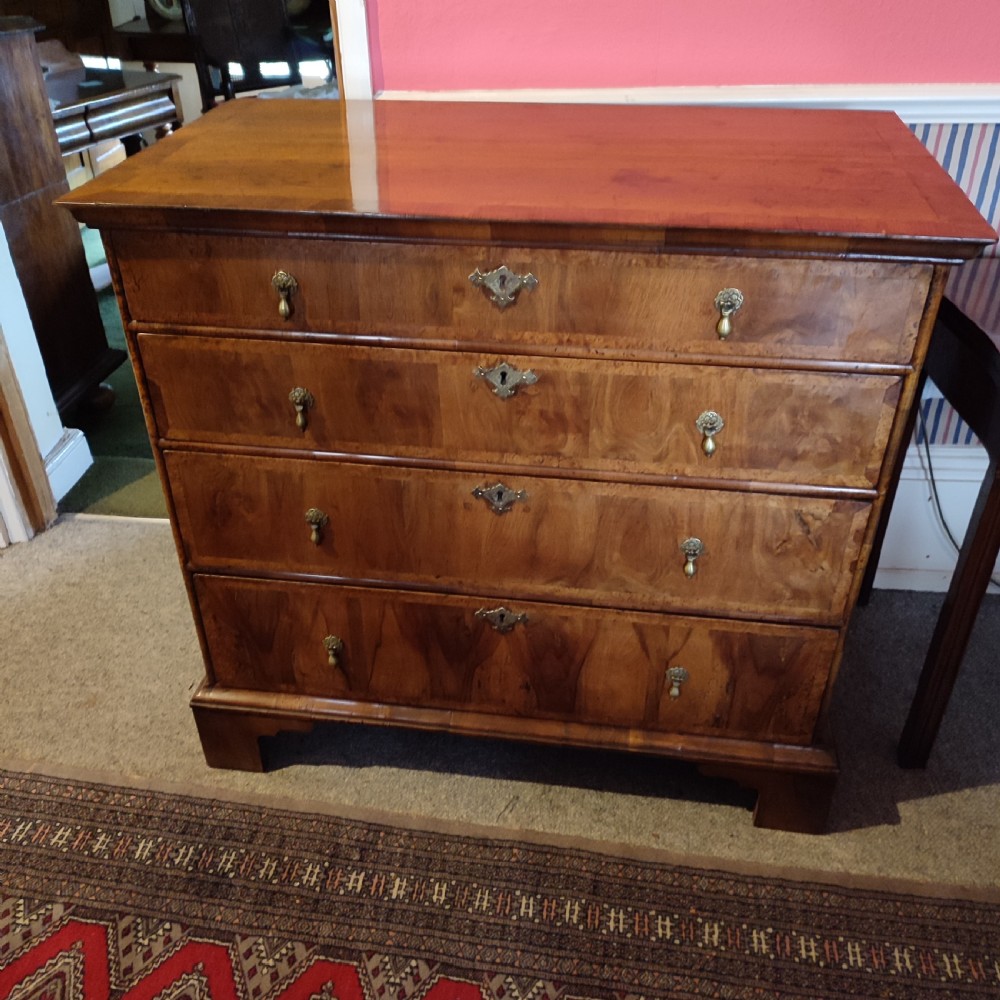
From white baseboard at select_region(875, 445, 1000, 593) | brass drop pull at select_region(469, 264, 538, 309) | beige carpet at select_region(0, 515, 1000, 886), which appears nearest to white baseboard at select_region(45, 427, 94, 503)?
beige carpet at select_region(0, 515, 1000, 886)

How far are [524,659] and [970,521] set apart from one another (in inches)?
27.2

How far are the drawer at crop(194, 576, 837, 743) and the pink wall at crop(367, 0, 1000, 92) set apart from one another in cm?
91

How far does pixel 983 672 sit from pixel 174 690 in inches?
60.2

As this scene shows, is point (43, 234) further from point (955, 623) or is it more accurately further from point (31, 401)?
point (955, 623)

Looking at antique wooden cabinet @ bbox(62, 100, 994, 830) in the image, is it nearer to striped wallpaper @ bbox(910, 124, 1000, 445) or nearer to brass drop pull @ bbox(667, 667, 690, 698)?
brass drop pull @ bbox(667, 667, 690, 698)

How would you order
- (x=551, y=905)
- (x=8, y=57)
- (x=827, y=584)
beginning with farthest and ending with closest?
(x=8, y=57)
(x=551, y=905)
(x=827, y=584)

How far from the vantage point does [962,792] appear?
1.54 metres

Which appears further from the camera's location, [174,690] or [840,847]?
[174,690]

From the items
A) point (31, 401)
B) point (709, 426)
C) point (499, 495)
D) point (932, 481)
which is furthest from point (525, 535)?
point (31, 401)

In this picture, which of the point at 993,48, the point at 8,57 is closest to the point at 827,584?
the point at 993,48

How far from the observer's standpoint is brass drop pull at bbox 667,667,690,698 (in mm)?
1361

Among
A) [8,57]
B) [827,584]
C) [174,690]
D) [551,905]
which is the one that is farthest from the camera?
[8,57]

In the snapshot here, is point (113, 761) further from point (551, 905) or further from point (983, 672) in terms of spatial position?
point (983, 672)

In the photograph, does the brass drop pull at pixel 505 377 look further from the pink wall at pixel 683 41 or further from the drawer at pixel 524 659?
the pink wall at pixel 683 41
